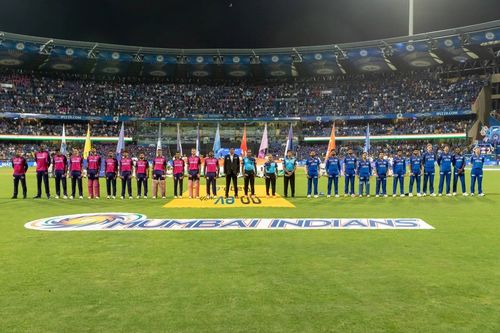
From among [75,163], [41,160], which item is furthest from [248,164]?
[41,160]

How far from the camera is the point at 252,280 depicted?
5.63 metres

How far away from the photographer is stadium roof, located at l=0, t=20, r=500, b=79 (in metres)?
56.6

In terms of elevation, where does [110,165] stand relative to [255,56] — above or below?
below

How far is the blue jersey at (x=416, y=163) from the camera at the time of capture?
17906 millimetres

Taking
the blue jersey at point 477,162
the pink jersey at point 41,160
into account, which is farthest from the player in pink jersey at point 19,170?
the blue jersey at point 477,162

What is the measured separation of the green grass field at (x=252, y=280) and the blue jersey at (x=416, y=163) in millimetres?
8052

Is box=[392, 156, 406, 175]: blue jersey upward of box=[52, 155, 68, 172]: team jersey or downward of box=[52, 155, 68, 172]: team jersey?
downward

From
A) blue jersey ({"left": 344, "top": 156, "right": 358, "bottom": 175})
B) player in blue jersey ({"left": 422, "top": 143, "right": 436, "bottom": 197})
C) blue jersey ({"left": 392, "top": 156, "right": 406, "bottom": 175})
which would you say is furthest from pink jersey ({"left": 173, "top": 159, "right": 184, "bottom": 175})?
player in blue jersey ({"left": 422, "top": 143, "right": 436, "bottom": 197})

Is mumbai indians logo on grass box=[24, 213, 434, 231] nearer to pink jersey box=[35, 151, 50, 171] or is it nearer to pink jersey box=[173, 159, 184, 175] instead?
pink jersey box=[173, 159, 184, 175]

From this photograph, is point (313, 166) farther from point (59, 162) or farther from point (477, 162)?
point (59, 162)

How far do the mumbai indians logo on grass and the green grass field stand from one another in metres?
0.55

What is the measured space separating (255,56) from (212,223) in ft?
193

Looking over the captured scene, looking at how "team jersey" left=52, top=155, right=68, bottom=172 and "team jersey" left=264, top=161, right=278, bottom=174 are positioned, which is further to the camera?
"team jersey" left=264, top=161, right=278, bottom=174

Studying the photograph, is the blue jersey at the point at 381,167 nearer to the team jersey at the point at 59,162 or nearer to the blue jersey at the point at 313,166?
the blue jersey at the point at 313,166
